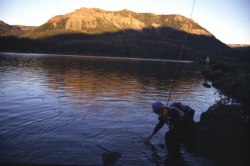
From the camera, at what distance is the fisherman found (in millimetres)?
9883

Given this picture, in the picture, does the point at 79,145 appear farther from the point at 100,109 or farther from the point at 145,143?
the point at 100,109

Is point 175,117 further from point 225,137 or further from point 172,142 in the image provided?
point 225,137

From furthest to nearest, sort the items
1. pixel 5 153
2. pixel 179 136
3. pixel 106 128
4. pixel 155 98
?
pixel 155 98
pixel 106 128
pixel 179 136
pixel 5 153

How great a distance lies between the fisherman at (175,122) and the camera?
9.88m

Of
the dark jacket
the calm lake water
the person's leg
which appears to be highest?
the dark jacket

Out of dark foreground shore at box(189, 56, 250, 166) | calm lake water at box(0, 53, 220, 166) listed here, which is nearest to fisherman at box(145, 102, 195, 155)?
calm lake water at box(0, 53, 220, 166)

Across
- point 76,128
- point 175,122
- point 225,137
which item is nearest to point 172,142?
point 175,122

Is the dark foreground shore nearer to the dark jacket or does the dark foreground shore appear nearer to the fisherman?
the fisherman

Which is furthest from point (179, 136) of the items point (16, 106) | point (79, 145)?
point (16, 106)

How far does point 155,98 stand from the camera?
25453 mm

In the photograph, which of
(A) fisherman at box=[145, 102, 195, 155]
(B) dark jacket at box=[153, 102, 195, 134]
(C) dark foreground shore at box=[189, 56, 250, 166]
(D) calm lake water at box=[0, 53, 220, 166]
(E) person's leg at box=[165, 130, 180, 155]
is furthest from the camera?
(E) person's leg at box=[165, 130, 180, 155]

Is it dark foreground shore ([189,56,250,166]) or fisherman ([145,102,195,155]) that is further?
dark foreground shore ([189,56,250,166])

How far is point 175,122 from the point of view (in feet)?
33.3

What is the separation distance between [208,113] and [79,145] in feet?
22.6
